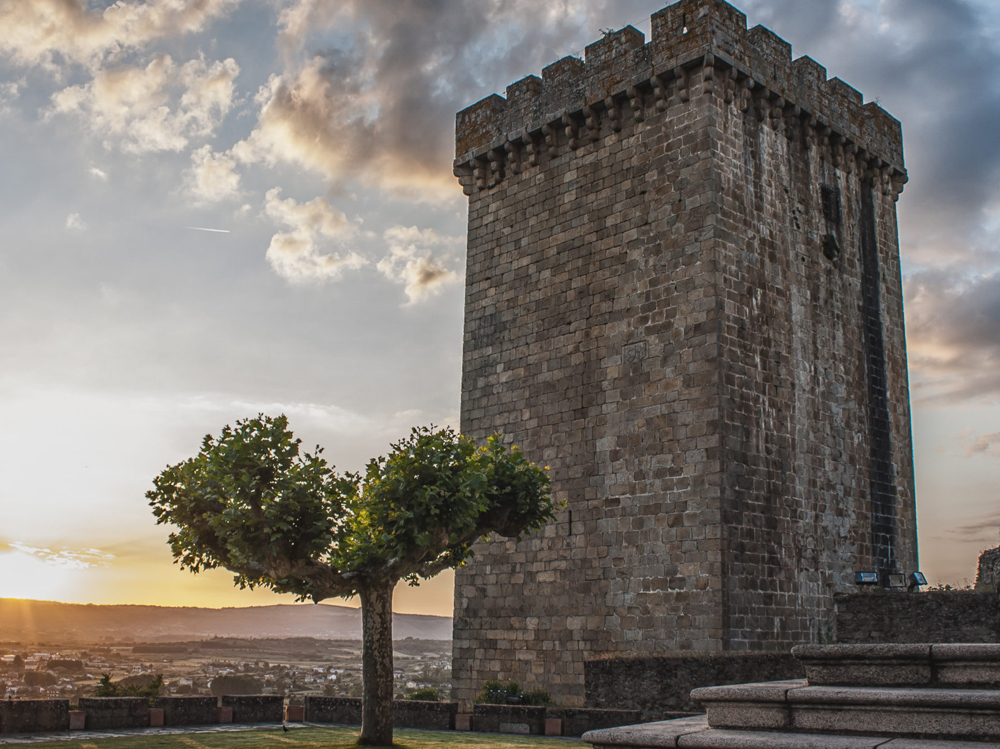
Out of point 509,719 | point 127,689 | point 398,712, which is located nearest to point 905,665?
point 509,719

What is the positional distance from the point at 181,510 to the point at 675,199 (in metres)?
9.66

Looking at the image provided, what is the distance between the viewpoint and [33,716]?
14.7 m

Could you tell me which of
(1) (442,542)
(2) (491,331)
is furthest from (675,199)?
(1) (442,542)

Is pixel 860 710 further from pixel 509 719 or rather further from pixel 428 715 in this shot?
pixel 428 715

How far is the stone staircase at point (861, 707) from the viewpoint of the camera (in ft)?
21.0

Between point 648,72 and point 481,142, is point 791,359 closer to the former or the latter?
point 648,72

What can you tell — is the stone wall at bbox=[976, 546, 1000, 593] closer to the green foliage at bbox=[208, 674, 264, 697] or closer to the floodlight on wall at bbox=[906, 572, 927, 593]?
the floodlight on wall at bbox=[906, 572, 927, 593]

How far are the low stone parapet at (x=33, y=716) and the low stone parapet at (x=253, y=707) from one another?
282cm

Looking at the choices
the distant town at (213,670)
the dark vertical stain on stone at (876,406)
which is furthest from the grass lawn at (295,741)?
the dark vertical stain on stone at (876,406)

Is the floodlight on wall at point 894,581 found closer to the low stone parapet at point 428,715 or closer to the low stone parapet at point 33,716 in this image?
the low stone parapet at point 428,715

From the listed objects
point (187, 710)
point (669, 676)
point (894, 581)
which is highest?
point (894, 581)

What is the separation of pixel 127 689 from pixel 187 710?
53.4 inches

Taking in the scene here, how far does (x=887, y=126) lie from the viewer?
2102cm

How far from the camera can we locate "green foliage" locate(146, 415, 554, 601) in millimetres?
12523
